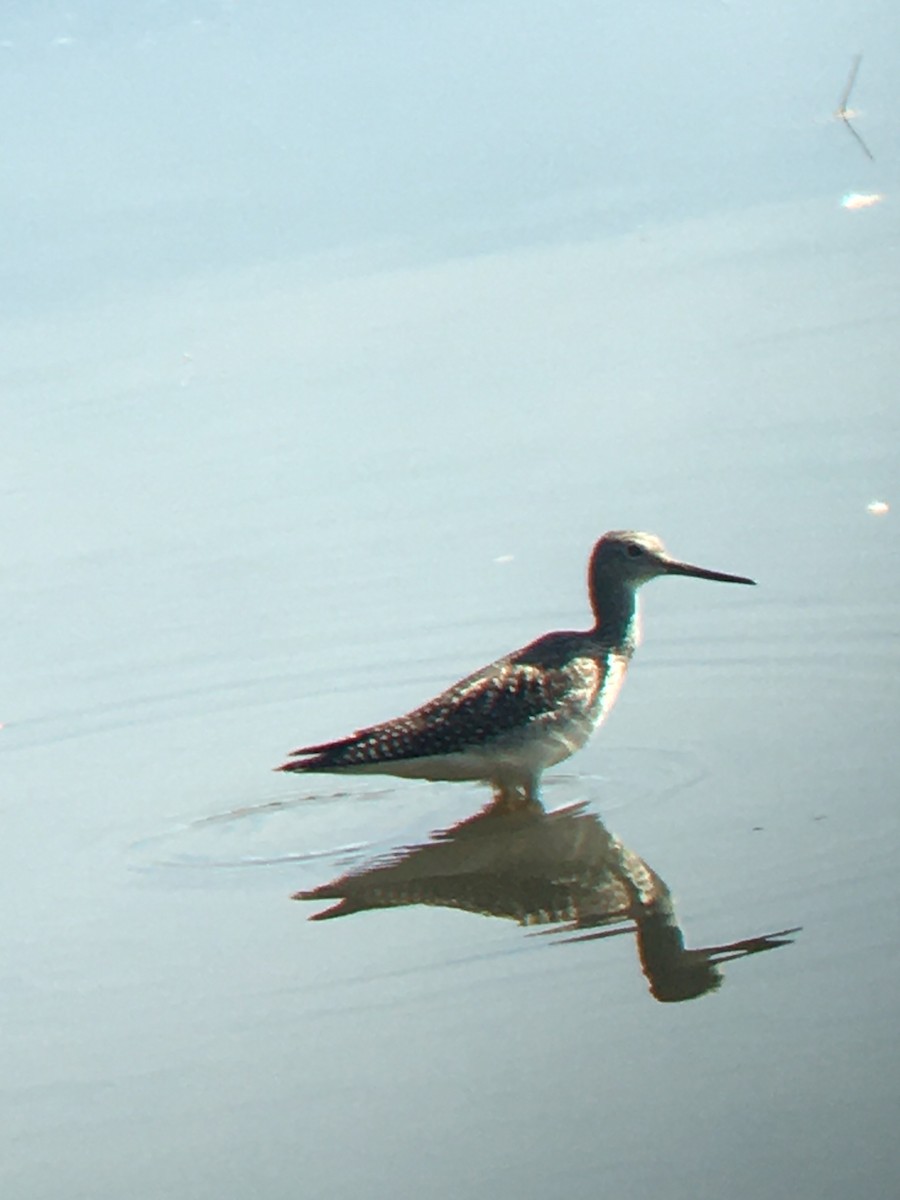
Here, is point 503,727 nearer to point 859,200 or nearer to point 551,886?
point 551,886

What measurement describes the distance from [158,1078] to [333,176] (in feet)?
23.9

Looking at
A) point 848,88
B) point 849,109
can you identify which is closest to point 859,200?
point 848,88

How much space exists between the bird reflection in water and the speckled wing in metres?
0.24

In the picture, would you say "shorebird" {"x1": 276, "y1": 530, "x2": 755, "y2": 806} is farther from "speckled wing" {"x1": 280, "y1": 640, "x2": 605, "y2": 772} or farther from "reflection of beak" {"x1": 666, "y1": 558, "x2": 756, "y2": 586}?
"reflection of beak" {"x1": 666, "y1": 558, "x2": 756, "y2": 586}

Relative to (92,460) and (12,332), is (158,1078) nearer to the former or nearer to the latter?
(92,460)

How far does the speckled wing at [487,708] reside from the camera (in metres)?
6.59

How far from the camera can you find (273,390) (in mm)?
9531

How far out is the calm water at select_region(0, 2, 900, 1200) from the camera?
474cm

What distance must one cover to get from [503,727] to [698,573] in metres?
0.91

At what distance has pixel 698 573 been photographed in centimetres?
723

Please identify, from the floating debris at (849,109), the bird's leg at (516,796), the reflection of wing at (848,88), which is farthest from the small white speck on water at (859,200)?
the bird's leg at (516,796)

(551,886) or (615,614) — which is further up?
(615,614)

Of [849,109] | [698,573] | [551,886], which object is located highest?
[849,109]

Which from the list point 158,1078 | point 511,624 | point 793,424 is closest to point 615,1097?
point 158,1078
